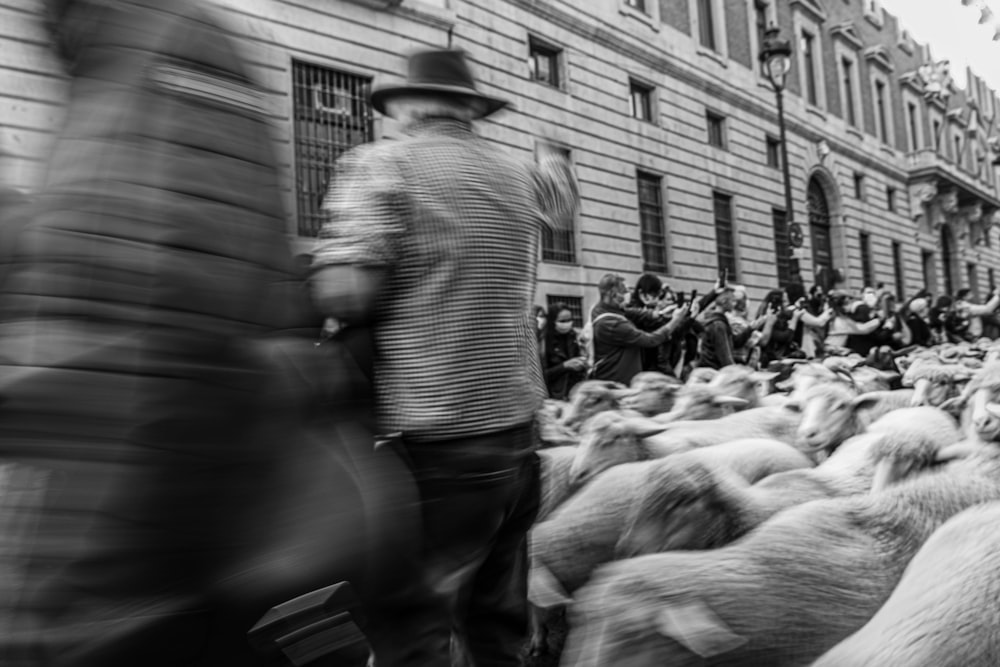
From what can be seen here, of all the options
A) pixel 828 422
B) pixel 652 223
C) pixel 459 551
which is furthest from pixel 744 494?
pixel 652 223

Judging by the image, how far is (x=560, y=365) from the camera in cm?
943

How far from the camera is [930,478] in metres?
3.58

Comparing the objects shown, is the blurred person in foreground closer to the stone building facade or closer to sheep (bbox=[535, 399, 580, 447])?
the stone building facade

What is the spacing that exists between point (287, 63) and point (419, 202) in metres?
11.9

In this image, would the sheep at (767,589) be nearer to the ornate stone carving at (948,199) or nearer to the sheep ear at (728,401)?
the sheep ear at (728,401)

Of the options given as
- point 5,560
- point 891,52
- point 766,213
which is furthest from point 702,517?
point 891,52

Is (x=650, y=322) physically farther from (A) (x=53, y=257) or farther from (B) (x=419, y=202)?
(A) (x=53, y=257)

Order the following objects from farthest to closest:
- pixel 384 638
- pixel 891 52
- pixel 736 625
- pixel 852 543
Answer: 1. pixel 891 52
2. pixel 852 543
3. pixel 736 625
4. pixel 384 638

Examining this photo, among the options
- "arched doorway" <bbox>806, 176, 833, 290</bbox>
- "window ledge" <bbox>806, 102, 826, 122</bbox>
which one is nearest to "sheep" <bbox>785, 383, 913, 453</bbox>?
"arched doorway" <bbox>806, 176, 833, 290</bbox>

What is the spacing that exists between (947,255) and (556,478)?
44.9 meters

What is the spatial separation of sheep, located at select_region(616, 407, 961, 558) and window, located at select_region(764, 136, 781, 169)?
24.8m

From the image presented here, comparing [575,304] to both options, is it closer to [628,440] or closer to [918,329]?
[918,329]

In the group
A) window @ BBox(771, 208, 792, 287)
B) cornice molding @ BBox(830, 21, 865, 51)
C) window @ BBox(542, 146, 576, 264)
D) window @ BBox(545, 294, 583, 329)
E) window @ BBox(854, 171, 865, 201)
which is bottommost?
window @ BBox(545, 294, 583, 329)

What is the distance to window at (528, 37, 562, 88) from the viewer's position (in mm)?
19031
